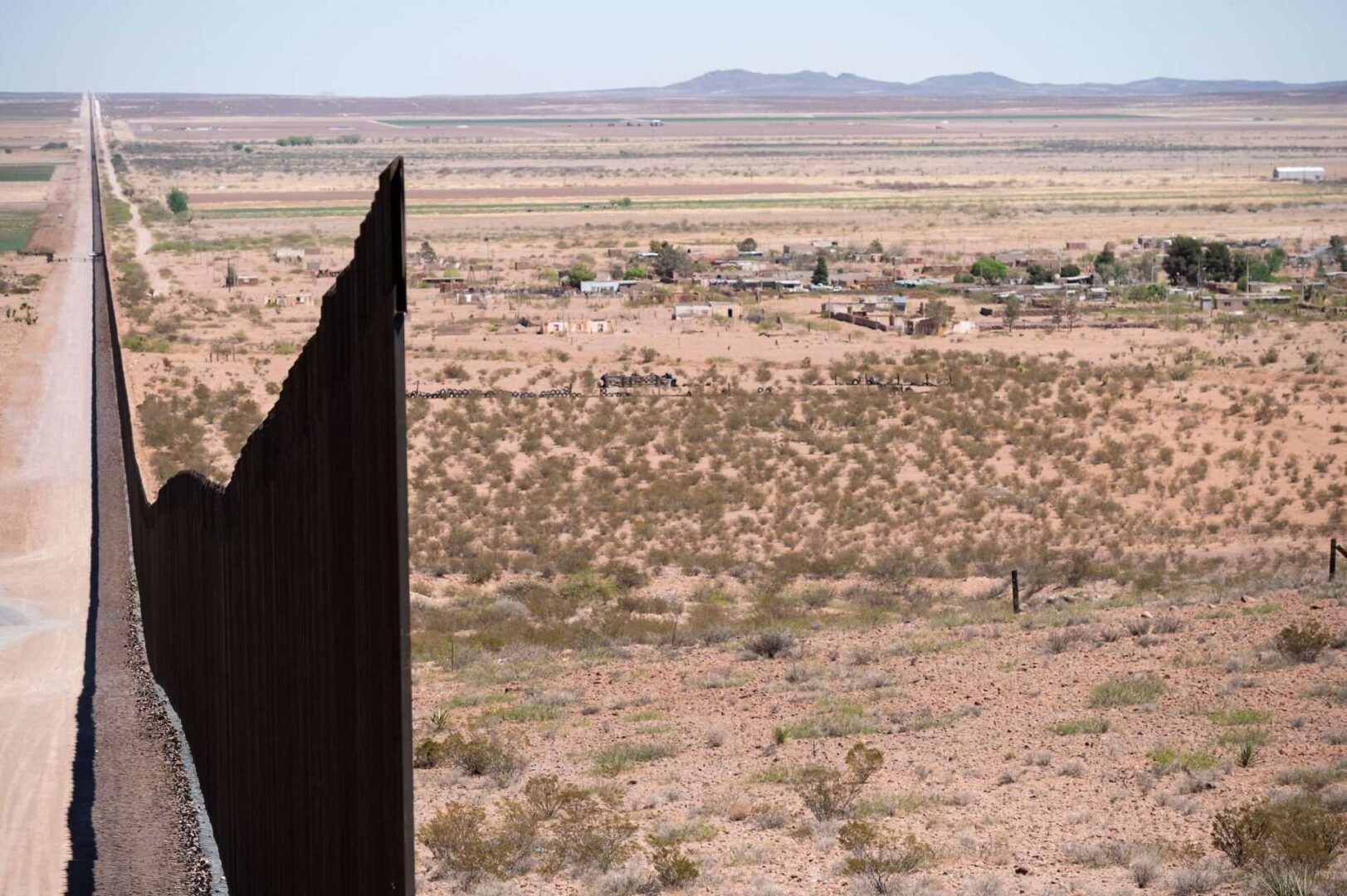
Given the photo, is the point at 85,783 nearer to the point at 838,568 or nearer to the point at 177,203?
the point at 838,568

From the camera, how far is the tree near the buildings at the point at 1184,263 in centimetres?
6975

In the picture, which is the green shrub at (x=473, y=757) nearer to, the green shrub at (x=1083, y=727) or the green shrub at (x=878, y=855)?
the green shrub at (x=878, y=855)

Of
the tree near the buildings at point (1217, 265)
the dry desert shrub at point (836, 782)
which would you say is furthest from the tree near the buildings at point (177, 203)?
the dry desert shrub at point (836, 782)

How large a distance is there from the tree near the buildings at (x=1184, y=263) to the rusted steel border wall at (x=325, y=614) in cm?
6532

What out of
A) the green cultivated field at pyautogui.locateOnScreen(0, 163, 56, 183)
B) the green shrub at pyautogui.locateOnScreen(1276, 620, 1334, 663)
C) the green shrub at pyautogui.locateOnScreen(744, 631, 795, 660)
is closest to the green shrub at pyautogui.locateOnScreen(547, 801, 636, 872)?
the green shrub at pyautogui.locateOnScreen(744, 631, 795, 660)

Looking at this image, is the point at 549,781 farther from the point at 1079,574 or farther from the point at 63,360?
the point at 63,360

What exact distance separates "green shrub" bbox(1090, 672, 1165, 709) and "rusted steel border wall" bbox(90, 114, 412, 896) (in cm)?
725

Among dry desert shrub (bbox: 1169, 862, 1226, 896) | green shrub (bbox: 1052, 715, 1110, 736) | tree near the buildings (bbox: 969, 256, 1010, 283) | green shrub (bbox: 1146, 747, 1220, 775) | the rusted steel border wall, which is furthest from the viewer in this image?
tree near the buildings (bbox: 969, 256, 1010, 283)

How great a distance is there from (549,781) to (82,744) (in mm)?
3907

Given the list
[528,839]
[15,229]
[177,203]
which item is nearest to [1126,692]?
[528,839]

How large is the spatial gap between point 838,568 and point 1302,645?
975 centimetres

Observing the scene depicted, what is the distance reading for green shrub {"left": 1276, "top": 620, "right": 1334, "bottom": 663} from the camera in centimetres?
1411

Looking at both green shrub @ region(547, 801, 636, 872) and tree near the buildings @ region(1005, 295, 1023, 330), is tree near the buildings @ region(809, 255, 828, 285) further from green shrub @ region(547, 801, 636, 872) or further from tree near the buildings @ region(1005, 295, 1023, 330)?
green shrub @ region(547, 801, 636, 872)

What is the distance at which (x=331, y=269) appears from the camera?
73688 millimetres
